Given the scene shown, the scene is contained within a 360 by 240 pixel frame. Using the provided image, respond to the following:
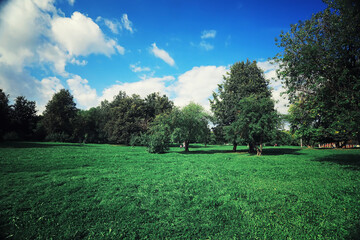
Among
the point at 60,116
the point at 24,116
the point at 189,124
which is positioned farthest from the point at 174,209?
the point at 24,116

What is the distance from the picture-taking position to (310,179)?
8844 millimetres

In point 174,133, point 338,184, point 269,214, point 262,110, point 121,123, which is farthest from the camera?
point 121,123

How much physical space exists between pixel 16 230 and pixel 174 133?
20.2 metres

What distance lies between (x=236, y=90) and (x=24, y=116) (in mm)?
62412

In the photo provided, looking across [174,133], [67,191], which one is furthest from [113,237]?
[174,133]

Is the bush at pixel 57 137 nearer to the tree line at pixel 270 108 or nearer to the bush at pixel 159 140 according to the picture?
the tree line at pixel 270 108

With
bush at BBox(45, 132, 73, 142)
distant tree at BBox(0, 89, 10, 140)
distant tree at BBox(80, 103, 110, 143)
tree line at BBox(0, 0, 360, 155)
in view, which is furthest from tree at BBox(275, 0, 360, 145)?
distant tree at BBox(80, 103, 110, 143)

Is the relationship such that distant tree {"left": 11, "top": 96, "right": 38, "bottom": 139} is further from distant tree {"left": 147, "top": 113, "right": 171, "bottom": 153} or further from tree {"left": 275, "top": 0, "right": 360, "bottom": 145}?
tree {"left": 275, "top": 0, "right": 360, "bottom": 145}

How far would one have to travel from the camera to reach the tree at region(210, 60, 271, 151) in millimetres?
27500

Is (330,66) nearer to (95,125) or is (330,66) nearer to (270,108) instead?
A: (270,108)

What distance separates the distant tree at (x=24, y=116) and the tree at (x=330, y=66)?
208 ft

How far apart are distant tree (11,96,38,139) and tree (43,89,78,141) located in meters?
3.39

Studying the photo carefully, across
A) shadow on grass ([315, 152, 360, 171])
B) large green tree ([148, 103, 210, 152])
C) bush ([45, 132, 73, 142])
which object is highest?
large green tree ([148, 103, 210, 152])

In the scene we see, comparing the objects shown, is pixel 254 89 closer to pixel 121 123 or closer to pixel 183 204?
pixel 183 204
